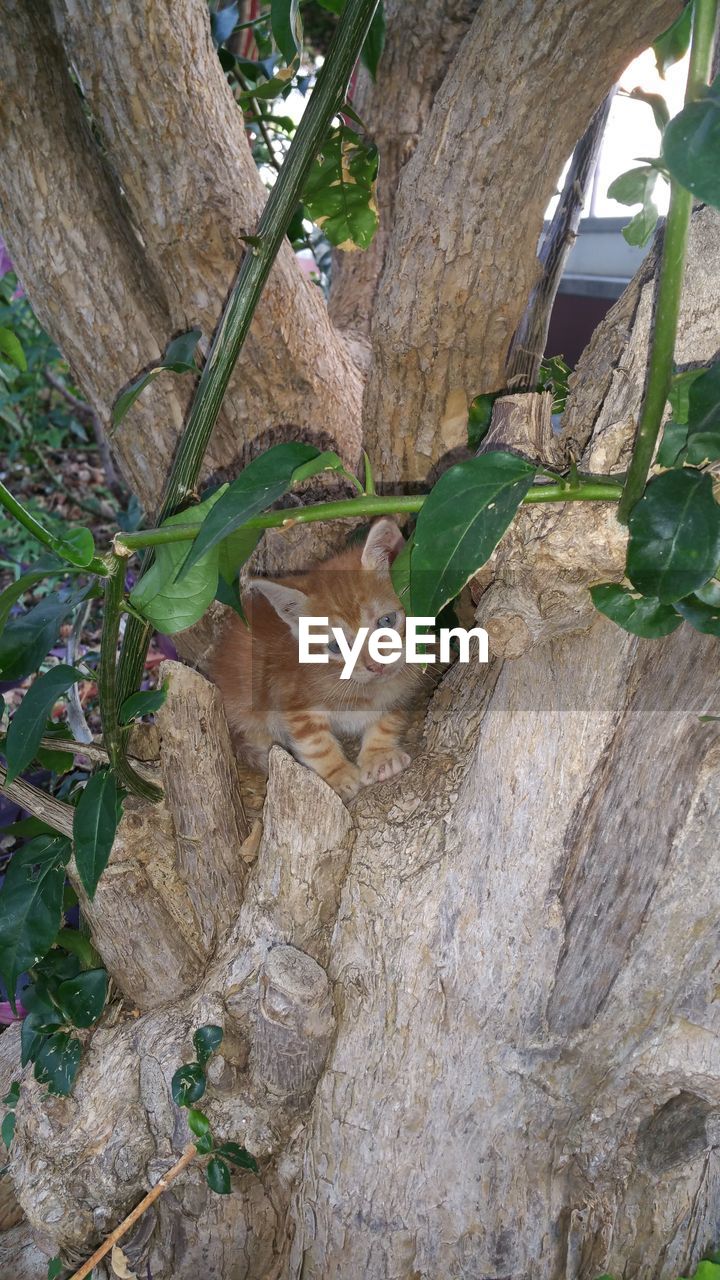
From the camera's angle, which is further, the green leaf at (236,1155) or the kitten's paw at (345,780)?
the kitten's paw at (345,780)

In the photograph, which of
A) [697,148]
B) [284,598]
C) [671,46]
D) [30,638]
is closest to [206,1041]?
[30,638]

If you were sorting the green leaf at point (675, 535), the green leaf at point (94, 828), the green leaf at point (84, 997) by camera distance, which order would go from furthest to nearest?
1. the green leaf at point (84, 997)
2. the green leaf at point (94, 828)
3. the green leaf at point (675, 535)

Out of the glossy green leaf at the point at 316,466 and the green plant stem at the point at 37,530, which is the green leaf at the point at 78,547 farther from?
the glossy green leaf at the point at 316,466

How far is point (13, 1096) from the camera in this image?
62.9 inches

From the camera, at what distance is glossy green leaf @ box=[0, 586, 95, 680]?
112 cm

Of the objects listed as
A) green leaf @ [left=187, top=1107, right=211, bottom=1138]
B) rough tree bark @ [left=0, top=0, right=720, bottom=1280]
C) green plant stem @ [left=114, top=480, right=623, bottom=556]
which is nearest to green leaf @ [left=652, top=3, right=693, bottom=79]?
rough tree bark @ [left=0, top=0, right=720, bottom=1280]

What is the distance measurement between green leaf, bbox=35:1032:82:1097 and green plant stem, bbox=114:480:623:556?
0.95 meters

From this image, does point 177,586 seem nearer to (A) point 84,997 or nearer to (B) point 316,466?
(B) point 316,466

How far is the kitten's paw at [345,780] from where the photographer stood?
1.79 metres

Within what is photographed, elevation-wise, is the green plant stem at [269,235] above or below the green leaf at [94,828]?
above

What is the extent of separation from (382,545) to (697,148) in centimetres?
111

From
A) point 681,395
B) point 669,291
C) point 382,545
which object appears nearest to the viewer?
point 669,291

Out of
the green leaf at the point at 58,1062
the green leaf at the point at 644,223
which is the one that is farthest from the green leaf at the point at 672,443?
the green leaf at the point at 58,1062

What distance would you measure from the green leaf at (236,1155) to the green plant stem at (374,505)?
0.96 metres
